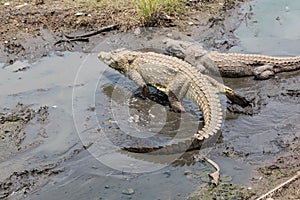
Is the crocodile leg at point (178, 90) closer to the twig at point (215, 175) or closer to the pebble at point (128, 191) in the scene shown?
the twig at point (215, 175)

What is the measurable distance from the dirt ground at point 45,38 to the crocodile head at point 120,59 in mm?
1290

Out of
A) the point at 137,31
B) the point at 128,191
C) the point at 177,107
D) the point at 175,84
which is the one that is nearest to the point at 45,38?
the point at 137,31

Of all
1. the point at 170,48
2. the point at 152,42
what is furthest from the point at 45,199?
the point at 152,42

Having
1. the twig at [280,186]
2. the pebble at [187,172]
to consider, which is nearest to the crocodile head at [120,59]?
the pebble at [187,172]

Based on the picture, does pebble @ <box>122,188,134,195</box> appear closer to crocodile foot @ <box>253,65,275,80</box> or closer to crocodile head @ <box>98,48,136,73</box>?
crocodile head @ <box>98,48,136,73</box>

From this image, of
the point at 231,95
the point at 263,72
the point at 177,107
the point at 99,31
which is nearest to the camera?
the point at 177,107

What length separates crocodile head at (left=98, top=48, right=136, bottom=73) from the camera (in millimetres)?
7367

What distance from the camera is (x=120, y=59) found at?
7379mm

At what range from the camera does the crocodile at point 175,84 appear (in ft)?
18.7

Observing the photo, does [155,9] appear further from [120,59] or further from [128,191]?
[128,191]

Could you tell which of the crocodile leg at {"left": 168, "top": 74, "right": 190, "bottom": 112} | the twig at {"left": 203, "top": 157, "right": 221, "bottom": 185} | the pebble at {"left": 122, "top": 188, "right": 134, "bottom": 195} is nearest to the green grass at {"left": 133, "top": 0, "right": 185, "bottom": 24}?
the crocodile leg at {"left": 168, "top": 74, "right": 190, "bottom": 112}

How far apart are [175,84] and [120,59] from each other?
123cm

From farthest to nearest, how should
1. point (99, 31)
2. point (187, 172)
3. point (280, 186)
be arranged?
point (99, 31) < point (187, 172) < point (280, 186)

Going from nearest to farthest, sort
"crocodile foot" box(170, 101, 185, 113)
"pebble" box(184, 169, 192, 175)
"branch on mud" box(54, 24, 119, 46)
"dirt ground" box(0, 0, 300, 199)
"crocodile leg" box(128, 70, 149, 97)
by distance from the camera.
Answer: "dirt ground" box(0, 0, 300, 199), "pebble" box(184, 169, 192, 175), "crocodile foot" box(170, 101, 185, 113), "crocodile leg" box(128, 70, 149, 97), "branch on mud" box(54, 24, 119, 46)
